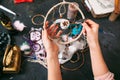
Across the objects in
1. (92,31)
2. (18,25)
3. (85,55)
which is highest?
(18,25)

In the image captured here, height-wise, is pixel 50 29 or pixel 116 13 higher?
pixel 116 13

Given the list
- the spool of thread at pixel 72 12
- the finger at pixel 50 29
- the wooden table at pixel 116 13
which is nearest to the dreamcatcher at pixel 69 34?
the spool of thread at pixel 72 12

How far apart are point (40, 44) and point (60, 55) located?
0.49ft

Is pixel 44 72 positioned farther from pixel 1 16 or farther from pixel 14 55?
pixel 1 16

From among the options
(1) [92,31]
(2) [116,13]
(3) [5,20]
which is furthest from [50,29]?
(2) [116,13]

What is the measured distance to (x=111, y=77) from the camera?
31.5 inches

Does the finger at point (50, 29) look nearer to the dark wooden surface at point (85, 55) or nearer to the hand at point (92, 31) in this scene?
the hand at point (92, 31)

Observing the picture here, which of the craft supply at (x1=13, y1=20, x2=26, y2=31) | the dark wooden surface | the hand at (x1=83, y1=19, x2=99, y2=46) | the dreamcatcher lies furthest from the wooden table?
the craft supply at (x1=13, y1=20, x2=26, y2=31)

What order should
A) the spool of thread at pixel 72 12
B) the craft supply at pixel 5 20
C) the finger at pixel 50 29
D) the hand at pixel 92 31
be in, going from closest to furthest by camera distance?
1. the hand at pixel 92 31
2. the finger at pixel 50 29
3. the craft supply at pixel 5 20
4. the spool of thread at pixel 72 12

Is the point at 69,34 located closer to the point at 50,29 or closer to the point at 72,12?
the point at 72,12

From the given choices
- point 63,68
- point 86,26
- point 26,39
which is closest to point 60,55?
point 63,68

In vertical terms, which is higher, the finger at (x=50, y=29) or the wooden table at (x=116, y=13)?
the wooden table at (x=116, y=13)

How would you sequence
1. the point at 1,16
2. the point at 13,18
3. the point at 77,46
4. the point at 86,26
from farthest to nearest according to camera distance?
the point at 13,18 < the point at 77,46 < the point at 1,16 < the point at 86,26

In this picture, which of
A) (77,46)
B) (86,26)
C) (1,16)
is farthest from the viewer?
(77,46)
